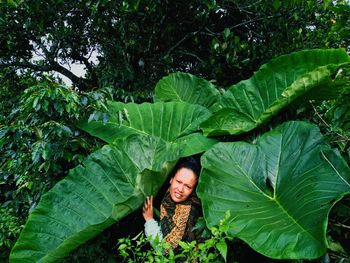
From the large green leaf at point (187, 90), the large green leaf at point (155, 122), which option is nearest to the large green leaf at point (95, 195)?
the large green leaf at point (155, 122)

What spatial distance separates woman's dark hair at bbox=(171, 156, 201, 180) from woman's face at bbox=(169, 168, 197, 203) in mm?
33

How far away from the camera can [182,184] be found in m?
2.00

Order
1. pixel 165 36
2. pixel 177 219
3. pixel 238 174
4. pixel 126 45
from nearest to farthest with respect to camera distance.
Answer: pixel 177 219 → pixel 238 174 → pixel 126 45 → pixel 165 36

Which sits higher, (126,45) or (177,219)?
(126,45)

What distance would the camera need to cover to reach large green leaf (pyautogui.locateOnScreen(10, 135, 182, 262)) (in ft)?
6.25

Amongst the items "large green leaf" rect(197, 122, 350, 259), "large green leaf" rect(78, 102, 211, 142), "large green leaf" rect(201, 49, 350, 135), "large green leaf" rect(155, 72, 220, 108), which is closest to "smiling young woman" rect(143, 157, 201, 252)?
"large green leaf" rect(197, 122, 350, 259)

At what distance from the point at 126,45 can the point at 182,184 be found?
1804mm

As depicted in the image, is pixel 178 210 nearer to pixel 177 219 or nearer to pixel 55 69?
pixel 177 219

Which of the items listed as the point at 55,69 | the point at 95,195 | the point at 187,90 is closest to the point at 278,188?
the point at 95,195

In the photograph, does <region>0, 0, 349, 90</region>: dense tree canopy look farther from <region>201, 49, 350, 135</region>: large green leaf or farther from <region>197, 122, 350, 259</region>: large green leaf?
<region>197, 122, 350, 259</region>: large green leaf

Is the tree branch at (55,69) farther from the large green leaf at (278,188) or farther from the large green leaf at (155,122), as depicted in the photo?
the large green leaf at (278,188)

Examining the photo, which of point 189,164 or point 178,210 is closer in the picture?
point 178,210

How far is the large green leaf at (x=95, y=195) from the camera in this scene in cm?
191

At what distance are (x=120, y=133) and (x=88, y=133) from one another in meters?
0.23
